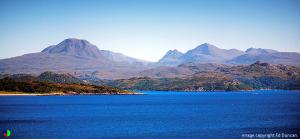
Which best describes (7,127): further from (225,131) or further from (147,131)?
(225,131)

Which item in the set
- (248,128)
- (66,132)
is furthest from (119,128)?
(248,128)

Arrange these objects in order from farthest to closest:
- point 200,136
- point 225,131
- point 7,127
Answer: point 7,127
point 225,131
point 200,136

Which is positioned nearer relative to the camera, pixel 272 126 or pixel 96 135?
pixel 96 135

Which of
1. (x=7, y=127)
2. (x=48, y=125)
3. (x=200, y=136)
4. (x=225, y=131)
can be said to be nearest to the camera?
(x=200, y=136)

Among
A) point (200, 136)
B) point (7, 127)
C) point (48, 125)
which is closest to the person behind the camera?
point (200, 136)

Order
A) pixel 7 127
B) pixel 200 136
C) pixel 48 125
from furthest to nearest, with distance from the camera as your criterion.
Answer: pixel 48 125, pixel 7 127, pixel 200 136

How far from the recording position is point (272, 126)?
11394 centimetres

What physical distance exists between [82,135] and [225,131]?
33.7 meters

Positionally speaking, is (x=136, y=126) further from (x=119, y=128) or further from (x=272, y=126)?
(x=272, y=126)

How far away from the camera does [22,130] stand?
109m

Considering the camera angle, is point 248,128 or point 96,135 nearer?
point 96,135

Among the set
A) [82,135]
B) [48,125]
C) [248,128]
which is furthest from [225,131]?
[48,125]

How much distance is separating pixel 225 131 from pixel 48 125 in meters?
49.3

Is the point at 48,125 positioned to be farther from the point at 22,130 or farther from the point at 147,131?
the point at 147,131
